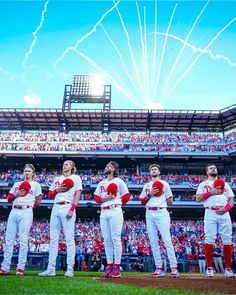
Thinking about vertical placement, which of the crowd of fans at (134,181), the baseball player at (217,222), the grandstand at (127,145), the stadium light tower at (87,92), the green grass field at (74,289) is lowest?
the green grass field at (74,289)

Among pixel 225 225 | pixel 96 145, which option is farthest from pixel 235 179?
pixel 225 225

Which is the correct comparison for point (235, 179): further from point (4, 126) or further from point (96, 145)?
point (4, 126)

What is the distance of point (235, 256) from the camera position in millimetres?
15719

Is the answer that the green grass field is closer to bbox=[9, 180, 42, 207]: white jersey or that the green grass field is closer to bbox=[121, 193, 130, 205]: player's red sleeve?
bbox=[121, 193, 130, 205]: player's red sleeve

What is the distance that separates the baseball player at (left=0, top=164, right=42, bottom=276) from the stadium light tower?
31.3 metres

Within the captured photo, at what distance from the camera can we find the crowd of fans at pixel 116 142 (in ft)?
106

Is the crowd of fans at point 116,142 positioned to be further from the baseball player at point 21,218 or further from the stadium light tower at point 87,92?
the baseball player at point 21,218

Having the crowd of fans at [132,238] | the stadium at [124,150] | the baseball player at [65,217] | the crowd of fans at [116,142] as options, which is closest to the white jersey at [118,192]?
the baseball player at [65,217]

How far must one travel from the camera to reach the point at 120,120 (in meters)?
36.1

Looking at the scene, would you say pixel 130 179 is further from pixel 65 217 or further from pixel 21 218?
pixel 65 217

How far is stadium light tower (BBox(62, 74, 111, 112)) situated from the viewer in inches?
1526

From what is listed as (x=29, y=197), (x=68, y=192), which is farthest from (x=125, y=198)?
(x=29, y=197)

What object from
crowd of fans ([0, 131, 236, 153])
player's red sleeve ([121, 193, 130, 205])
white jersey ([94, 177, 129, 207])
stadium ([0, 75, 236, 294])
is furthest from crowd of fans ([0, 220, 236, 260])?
player's red sleeve ([121, 193, 130, 205])

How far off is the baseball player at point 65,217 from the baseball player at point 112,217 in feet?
1.87
